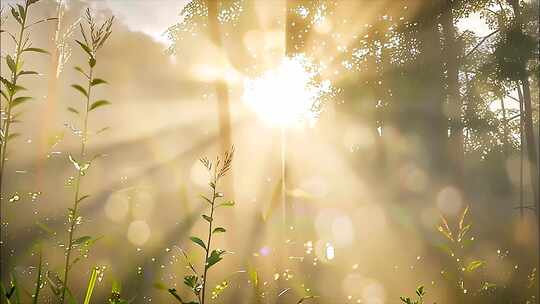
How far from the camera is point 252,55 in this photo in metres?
13.3

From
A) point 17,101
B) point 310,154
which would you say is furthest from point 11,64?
point 310,154

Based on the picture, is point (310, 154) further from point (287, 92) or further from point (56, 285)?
point (56, 285)

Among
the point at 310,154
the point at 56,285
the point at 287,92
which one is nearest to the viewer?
the point at 56,285

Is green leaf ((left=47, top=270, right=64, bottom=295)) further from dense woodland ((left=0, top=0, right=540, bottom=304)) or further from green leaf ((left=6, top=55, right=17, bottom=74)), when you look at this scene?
dense woodland ((left=0, top=0, right=540, bottom=304))

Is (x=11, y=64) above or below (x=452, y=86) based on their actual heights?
below

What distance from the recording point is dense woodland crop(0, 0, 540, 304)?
6.20 metres

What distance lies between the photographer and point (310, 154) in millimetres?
21938

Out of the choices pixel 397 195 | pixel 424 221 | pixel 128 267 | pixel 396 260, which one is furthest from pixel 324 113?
pixel 128 267

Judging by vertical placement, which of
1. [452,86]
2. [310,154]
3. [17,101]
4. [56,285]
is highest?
[452,86]

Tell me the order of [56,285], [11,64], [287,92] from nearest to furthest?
[11,64], [56,285], [287,92]

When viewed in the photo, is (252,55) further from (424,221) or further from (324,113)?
(424,221)

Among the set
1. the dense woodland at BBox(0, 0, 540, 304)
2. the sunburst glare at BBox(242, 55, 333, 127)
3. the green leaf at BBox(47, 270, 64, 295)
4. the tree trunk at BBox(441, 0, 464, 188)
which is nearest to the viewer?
the green leaf at BBox(47, 270, 64, 295)

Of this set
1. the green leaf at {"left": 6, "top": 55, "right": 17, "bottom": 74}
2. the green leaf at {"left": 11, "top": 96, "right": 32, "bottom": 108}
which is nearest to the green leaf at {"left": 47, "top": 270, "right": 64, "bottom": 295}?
the green leaf at {"left": 11, "top": 96, "right": 32, "bottom": 108}

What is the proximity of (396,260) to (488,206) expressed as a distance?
2210cm
